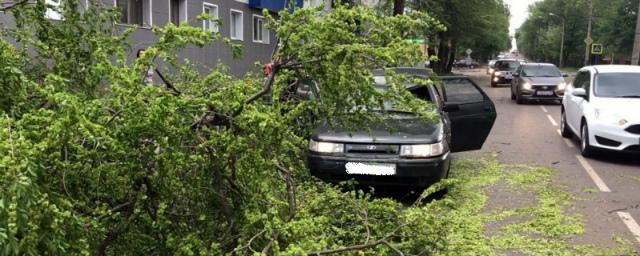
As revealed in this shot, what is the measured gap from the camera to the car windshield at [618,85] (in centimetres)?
963

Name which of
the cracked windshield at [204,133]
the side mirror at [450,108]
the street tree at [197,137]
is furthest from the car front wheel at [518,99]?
the street tree at [197,137]

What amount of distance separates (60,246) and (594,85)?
9.77 meters

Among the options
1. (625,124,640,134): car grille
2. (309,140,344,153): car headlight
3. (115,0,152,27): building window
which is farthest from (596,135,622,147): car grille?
(115,0,152,27): building window

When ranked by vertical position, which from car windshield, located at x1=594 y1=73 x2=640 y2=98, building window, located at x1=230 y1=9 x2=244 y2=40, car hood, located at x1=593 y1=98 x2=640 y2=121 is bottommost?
car hood, located at x1=593 y1=98 x2=640 y2=121

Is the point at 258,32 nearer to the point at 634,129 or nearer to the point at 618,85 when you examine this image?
the point at 618,85

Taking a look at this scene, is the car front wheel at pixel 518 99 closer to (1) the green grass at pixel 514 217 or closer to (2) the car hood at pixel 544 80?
(2) the car hood at pixel 544 80

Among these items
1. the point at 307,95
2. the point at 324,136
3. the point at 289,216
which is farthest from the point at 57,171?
the point at 324,136

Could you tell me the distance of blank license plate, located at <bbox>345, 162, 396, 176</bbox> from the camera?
625cm

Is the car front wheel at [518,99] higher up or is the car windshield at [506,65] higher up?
the car windshield at [506,65]

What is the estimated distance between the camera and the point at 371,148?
249 inches

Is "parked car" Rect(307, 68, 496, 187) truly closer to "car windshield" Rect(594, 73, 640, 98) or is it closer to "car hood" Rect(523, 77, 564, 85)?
"car windshield" Rect(594, 73, 640, 98)

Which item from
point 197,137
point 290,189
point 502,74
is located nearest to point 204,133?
point 197,137

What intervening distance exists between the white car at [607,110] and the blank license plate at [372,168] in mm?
4374

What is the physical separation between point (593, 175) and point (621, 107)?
4.92ft
